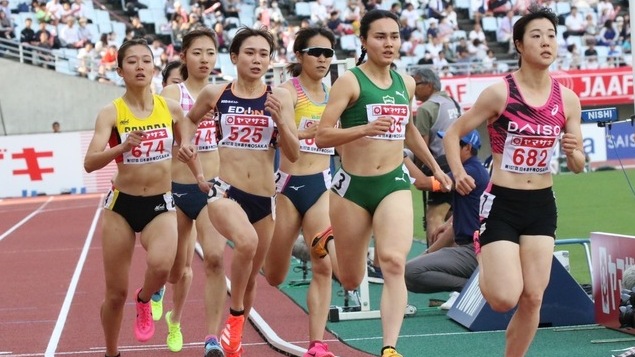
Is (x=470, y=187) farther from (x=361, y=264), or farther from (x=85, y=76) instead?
(x=85, y=76)

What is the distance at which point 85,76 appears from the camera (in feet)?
117

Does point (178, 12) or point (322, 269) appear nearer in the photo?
point (322, 269)

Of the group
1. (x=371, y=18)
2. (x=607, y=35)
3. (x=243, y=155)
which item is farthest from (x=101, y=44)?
(x=371, y=18)

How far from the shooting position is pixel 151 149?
27.6ft

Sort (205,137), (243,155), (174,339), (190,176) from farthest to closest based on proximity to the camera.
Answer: (205,137) < (190,176) < (174,339) < (243,155)

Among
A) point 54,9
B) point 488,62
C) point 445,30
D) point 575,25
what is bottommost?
point 488,62

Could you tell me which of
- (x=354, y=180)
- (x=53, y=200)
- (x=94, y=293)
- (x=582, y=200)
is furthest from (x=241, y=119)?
(x=53, y=200)

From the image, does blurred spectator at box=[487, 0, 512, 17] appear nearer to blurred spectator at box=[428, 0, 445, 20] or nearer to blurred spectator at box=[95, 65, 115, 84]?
blurred spectator at box=[428, 0, 445, 20]

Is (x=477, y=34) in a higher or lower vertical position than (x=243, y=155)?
lower

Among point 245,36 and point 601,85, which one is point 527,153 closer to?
point 245,36

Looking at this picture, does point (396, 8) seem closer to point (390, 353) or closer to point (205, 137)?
point (205, 137)

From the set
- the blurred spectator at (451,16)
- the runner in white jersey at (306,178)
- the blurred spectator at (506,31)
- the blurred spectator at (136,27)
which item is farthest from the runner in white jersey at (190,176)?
the blurred spectator at (506,31)

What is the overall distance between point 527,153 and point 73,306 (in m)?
6.94

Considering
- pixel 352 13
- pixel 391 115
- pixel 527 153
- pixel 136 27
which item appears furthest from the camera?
pixel 352 13
